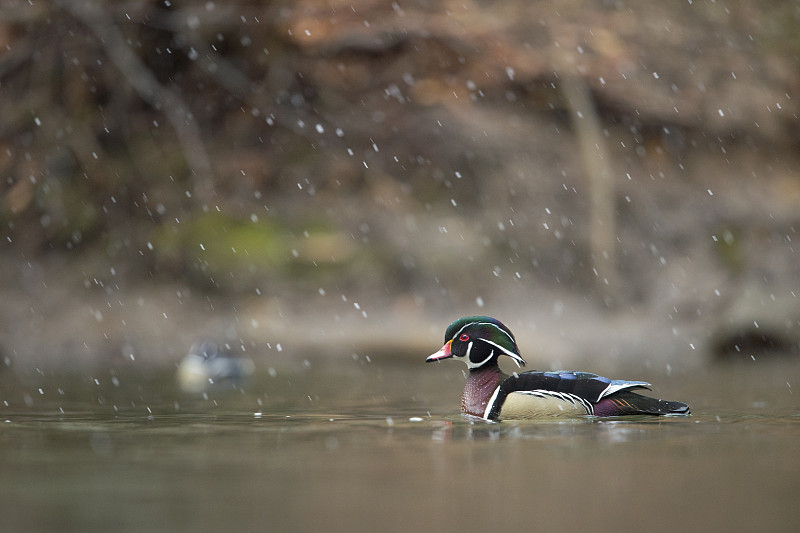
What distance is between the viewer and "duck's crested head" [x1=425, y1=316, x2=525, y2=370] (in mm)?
9047

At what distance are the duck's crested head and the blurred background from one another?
224 inches

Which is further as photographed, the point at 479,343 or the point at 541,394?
the point at 479,343

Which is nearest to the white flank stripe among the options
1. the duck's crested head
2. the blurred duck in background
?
the duck's crested head

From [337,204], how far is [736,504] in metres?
13.2

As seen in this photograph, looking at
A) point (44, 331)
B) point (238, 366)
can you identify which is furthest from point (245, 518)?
point (44, 331)

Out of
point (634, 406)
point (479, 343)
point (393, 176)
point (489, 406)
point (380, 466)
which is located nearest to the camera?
point (380, 466)

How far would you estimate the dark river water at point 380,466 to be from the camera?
4.87 metres

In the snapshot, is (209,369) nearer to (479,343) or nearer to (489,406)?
(479,343)

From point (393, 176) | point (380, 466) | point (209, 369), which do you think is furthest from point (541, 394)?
point (393, 176)

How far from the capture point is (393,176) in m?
18.3

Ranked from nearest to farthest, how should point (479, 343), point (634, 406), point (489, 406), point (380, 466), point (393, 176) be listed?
1. point (380, 466)
2. point (634, 406)
3. point (489, 406)
4. point (479, 343)
5. point (393, 176)

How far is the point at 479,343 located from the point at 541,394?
804 mm

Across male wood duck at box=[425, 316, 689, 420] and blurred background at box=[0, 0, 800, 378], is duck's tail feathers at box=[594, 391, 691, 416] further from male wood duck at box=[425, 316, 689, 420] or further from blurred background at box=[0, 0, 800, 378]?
blurred background at box=[0, 0, 800, 378]

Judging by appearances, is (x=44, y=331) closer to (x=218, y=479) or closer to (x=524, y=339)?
(x=524, y=339)
